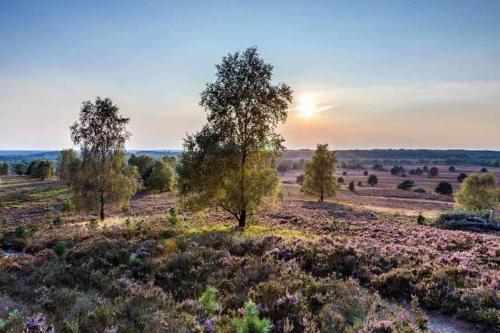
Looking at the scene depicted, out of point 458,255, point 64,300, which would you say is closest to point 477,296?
point 458,255

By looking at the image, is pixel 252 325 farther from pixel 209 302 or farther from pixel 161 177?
pixel 161 177

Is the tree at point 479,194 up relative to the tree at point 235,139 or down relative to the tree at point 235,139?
down

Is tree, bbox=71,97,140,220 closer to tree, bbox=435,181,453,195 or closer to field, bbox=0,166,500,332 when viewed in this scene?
field, bbox=0,166,500,332

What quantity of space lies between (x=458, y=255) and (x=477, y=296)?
6276 mm

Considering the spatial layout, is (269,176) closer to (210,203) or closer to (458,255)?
(210,203)

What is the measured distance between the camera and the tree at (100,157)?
36188 mm

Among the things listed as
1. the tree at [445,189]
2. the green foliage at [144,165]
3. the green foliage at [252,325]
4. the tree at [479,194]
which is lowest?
the tree at [445,189]

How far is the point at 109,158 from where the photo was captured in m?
37.3

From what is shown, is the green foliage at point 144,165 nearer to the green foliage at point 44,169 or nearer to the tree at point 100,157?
the green foliage at point 44,169

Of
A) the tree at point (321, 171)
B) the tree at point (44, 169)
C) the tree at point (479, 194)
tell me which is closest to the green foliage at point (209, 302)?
the tree at point (479, 194)

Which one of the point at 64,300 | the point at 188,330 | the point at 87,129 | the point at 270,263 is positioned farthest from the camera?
the point at 87,129

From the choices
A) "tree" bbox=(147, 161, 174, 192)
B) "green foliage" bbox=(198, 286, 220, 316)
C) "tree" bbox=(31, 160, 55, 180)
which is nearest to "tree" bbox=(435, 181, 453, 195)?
"tree" bbox=(147, 161, 174, 192)

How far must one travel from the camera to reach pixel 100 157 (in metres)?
36.8

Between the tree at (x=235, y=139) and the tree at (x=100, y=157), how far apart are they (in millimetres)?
15218
